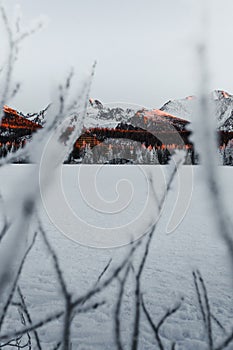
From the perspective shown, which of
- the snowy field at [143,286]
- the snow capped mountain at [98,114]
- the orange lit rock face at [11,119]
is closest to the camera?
the orange lit rock face at [11,119]

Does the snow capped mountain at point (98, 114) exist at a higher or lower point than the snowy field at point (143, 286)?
higher

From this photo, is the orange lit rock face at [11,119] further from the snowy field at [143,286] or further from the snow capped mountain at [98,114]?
the snowy field at [143,286]

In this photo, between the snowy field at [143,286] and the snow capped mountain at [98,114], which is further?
the snowy field at [143,286]

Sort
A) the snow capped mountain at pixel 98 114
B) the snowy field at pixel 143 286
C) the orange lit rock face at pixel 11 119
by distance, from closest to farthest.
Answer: the orange lit rock face at pixel 11 119
the snow capped mountain at pixel 98 114
the snowy field at pixel 143 286

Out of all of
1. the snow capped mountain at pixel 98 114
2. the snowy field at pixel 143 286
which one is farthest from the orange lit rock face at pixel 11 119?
the snowy field at pixel 143 286

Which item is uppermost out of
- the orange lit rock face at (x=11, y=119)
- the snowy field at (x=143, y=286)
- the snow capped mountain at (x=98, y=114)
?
the snow capped mountain at (x=98, y=114)

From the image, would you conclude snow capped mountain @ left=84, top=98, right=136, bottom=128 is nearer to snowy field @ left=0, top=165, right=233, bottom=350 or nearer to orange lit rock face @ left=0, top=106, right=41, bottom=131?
orange lit rock face @ left=0, top=106, right=41, bottom=131

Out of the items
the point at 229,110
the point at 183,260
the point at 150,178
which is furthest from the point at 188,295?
the point at 229,110

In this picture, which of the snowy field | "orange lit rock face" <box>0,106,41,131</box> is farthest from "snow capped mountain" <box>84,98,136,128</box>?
the snowy field

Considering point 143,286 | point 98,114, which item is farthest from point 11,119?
point 143,286

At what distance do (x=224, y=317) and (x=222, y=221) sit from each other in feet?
17.9

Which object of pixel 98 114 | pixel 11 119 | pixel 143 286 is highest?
pixel 98 114

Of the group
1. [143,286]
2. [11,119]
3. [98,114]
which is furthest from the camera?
[143,286]

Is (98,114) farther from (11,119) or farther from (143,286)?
(143,286)
